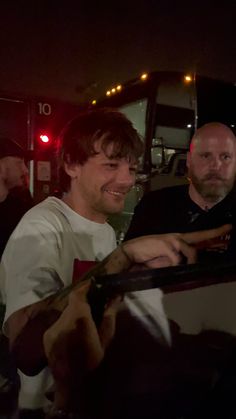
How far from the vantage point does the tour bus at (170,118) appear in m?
5.80

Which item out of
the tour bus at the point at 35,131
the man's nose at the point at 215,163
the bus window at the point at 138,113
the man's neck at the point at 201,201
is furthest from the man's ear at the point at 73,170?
the tour bus at the point at 35,131

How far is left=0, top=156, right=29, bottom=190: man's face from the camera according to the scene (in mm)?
3881

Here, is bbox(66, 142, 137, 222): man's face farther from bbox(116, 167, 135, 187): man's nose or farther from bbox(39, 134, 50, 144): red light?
bbox(39, 134, 50, 144): red light

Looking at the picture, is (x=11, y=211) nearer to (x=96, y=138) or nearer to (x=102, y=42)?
(x=96, y=138)

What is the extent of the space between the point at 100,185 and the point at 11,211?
5.36ft

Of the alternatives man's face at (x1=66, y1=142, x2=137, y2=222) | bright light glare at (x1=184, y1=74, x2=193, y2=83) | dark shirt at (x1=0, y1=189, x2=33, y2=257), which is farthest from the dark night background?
man's face at (x1=66, y1=142, x2=137, y2=222)

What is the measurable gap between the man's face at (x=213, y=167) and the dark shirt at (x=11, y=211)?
3.64ft

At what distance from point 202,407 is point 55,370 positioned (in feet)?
1.26

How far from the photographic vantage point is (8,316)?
158cm

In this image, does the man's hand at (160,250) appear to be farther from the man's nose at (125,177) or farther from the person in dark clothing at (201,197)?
the person in dark clothing at (201,197)

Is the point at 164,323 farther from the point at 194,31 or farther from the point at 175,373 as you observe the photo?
the point at 194,31

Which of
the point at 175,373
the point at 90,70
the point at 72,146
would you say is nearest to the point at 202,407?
the point at 175,373

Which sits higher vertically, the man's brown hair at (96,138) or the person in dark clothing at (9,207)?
the man's brown hair at (96,138)

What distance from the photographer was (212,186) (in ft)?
10.5
